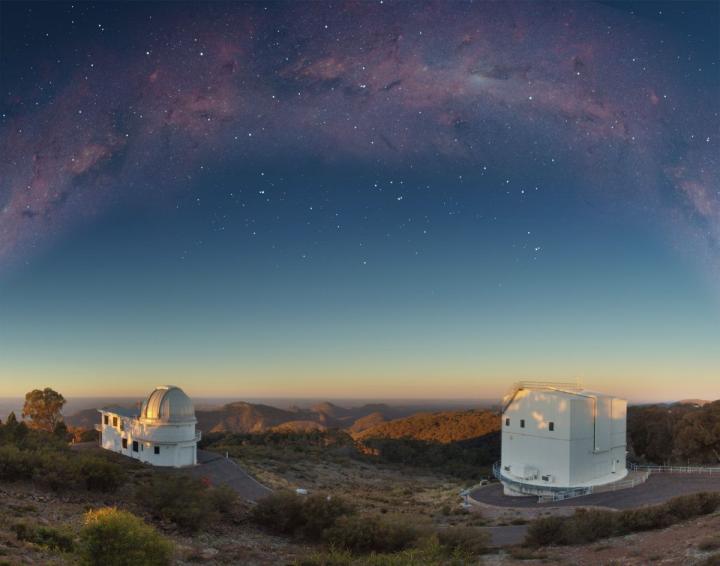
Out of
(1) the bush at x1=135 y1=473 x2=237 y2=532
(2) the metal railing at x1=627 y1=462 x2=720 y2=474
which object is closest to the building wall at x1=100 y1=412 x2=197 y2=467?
→ (1) the bush at x1=135 y1=473 x2=237 y2=532

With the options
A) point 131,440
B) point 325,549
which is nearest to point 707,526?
point 325,549

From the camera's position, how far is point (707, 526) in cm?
1501

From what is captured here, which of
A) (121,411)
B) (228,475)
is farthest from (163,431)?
(121,411)

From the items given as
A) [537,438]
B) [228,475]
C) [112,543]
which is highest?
[112,543]

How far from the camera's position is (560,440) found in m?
28.9

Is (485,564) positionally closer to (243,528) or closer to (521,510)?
(243,528)

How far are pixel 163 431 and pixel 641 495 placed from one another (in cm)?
2374

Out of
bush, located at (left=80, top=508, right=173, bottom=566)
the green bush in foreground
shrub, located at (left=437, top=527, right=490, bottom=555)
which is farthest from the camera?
the green bush in foreground

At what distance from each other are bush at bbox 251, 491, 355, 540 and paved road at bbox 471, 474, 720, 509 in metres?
11.4

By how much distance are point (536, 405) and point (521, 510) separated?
6898 mm

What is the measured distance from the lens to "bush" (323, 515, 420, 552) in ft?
51.0

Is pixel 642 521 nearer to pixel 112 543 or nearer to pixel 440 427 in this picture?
pixel 112 543

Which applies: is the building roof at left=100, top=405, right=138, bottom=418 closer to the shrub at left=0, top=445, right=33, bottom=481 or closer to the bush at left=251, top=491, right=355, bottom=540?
the shrub at left=0, top=445, right=33, bottom=481

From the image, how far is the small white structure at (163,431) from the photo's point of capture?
3234 cm
